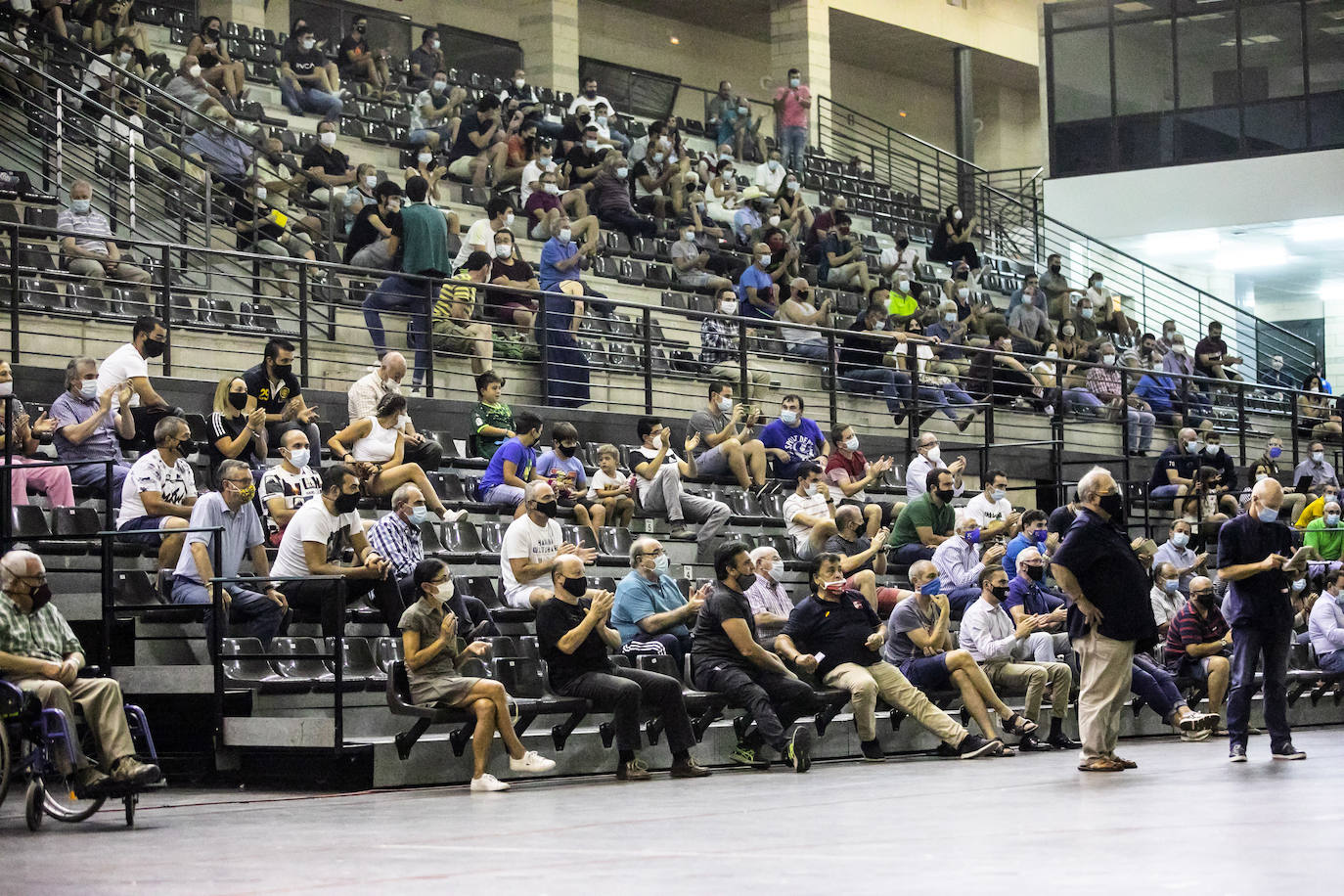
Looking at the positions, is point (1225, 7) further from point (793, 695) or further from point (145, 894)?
point (145, 894)

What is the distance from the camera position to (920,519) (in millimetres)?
16641

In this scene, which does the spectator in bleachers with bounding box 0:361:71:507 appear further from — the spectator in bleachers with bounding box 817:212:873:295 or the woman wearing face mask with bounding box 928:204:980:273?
the woman wearing face mask with bounding box 928:204:980:273

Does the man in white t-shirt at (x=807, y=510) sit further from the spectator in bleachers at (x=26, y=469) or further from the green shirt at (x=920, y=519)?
the spectator in bleachers at (x=26, y=469)

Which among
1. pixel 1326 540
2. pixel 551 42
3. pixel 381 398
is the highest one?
pixel 551 42

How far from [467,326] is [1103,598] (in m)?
7.78

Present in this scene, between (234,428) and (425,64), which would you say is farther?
(425,64)

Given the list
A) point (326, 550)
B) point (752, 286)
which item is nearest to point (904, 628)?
point (326, 550)

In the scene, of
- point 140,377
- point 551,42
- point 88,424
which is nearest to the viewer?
point 88,424

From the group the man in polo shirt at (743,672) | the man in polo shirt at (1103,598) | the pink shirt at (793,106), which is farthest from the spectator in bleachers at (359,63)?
the man in polo shirt at (1103,598)

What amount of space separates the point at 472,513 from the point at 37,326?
12.0 ft

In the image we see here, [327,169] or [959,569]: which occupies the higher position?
[327,169]

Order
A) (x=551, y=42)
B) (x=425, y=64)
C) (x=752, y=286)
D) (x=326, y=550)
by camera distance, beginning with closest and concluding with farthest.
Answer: (x=326, y=550), (x=752, y=286), (x=425, y=64), (x=551, y=42)

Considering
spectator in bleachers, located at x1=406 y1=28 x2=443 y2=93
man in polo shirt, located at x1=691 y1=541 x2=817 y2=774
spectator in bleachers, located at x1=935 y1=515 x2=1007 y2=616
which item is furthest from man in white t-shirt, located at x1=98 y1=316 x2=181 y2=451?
spectator in bleachers, located at x1=406 y1=28 x2=443 y2=93

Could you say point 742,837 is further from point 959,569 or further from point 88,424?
point 959,569
